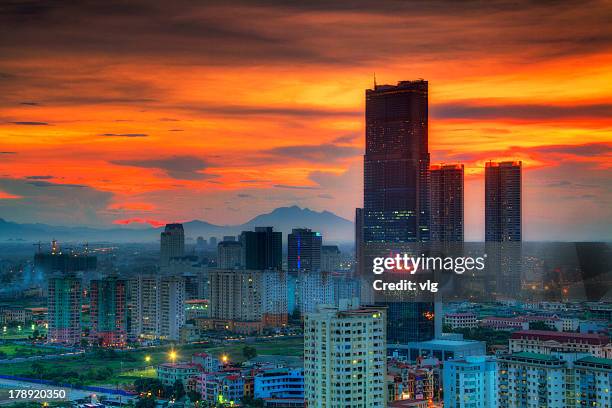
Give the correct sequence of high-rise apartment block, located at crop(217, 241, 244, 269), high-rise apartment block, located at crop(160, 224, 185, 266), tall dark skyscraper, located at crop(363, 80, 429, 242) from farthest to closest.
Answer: high-rise apartment block, located at crop(160, 224, 185, 266), high-rise apartment block, located at crop(217, 241, 244, 269), tall dark skyscraper, located at crop(363, 80, 429, 242)

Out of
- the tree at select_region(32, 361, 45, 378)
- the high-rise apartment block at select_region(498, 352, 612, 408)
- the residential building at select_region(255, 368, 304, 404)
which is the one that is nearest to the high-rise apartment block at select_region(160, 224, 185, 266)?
the tree at select_region(32, 361, 45, 378)

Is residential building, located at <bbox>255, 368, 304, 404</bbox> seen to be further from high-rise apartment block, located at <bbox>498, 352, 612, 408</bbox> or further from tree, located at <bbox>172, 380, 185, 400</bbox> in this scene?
high-rise apartment block, located at <bbox>498, 352, 612, 408</bbox>

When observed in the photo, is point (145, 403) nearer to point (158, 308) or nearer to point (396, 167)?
point (158, 308)

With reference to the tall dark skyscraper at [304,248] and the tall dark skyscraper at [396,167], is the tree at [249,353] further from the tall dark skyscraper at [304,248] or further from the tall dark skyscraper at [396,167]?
the tall dark skyscraper at [304,248]

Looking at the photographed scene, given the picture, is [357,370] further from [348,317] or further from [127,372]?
[127,372]

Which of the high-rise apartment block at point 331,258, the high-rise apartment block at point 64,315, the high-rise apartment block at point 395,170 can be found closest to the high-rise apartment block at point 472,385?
the high-rise apartment block at point 64,315

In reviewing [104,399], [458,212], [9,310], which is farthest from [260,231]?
[104,399]
